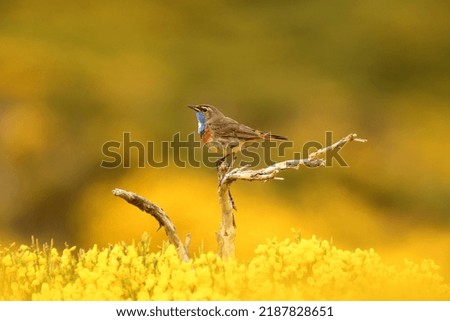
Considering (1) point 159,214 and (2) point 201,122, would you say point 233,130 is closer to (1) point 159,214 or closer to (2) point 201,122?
(2) point 201,122

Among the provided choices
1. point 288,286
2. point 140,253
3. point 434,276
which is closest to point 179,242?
point 140,253

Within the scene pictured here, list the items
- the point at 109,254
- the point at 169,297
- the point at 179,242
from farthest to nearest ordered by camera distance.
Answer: the point at 179,242 → the point at 109,254 → the point at 169,297

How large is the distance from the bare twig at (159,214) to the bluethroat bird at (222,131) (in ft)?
3.15

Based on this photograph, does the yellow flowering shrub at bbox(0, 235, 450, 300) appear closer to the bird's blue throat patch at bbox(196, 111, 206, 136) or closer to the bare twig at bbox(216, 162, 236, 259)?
the bare twig at bbox(216, 162, 236, 259)

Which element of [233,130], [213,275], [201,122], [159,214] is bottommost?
[213,275]

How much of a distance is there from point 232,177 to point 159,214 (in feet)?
3.15

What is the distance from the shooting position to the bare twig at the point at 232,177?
947 centimetres

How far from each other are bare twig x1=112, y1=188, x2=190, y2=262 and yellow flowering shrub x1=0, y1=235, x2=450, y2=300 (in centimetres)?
74

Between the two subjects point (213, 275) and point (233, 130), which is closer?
point (213, 275)

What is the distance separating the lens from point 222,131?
10.6 m

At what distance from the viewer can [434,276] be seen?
30.9 ft

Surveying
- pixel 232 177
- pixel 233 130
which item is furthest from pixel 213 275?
pixel 233 130
